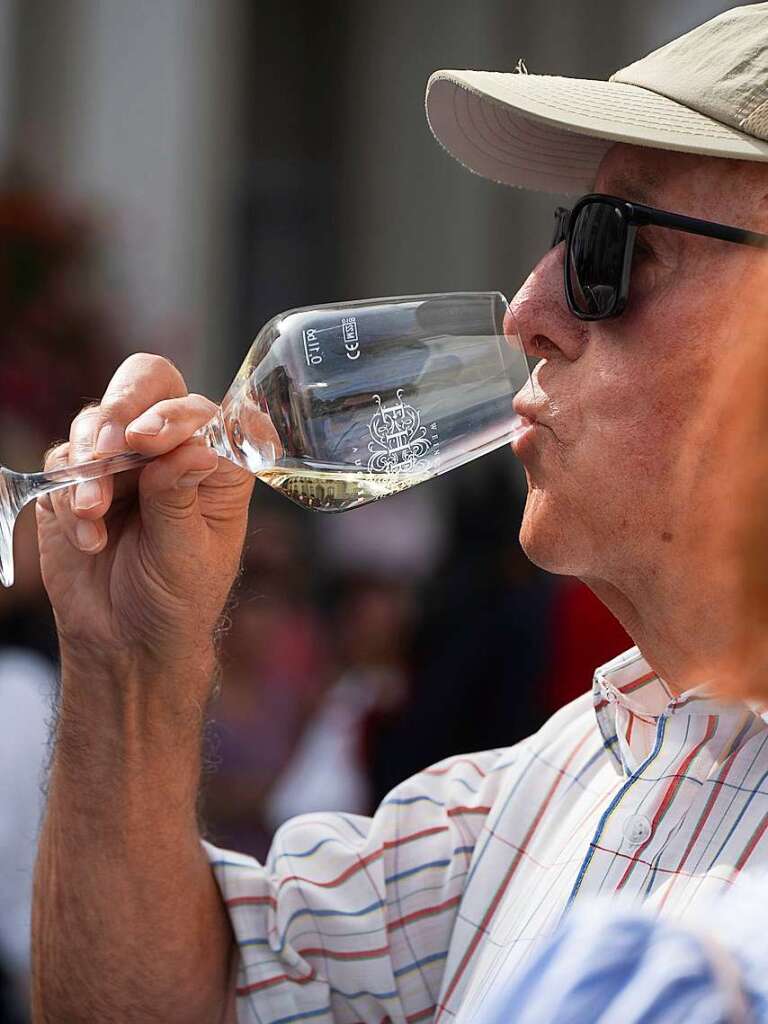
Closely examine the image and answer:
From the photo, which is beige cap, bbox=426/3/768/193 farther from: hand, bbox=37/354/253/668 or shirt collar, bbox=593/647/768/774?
shirt collar, bbox=593/647/768/774

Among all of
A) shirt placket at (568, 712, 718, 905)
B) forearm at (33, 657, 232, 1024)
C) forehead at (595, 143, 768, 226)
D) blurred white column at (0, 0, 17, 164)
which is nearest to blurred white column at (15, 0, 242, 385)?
blurred white column at (0, 0, 17, 164)

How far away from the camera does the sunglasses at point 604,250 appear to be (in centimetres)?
172

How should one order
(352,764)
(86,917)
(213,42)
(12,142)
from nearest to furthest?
(86,917)
(352,764)
(12,142)
(213,42)

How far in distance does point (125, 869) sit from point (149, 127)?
24.3 feet

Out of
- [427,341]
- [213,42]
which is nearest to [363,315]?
[427,341]

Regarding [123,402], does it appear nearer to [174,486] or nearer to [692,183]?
[174,486]

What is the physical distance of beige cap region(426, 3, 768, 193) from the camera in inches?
65.0

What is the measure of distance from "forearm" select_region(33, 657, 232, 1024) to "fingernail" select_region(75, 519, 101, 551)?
232 millimetres

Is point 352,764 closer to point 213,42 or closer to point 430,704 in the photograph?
point 430,704

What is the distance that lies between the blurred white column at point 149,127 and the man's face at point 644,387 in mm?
6123

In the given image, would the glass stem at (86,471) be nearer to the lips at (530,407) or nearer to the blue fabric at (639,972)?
the lips at (530,407)

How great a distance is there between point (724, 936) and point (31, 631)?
3522 mm

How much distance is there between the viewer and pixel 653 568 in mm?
1729

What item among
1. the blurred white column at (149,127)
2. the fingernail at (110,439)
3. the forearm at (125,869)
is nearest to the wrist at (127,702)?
the forearm at (125,869)
